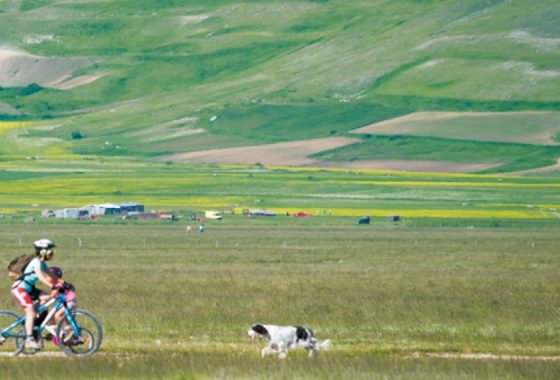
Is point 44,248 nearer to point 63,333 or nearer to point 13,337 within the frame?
point 63,333

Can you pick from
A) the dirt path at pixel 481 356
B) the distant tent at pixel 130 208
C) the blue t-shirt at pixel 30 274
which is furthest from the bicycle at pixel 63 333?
the distant tent at pixel 130 208

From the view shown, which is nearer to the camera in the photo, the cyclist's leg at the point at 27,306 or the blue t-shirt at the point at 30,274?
the blue t-shirt at the point at 30,274

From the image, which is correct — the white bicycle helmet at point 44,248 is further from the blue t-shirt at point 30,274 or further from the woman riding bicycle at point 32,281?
the blue t-shirt at point 30,274

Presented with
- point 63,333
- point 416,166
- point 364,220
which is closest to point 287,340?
point 63,333

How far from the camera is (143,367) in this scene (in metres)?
22.8

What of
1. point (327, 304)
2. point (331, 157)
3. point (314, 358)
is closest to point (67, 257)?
point (327, 304)

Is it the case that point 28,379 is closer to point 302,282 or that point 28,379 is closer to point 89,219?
point 302,282

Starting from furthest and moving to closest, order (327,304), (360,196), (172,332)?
(360,196) < (327,304) < (172,332)

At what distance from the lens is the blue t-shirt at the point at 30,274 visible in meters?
23.2

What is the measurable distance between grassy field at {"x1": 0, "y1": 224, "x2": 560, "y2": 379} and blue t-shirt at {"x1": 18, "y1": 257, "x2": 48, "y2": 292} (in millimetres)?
1208

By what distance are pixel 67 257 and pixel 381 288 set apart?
22.8 meters

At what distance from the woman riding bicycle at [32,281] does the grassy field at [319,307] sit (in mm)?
498

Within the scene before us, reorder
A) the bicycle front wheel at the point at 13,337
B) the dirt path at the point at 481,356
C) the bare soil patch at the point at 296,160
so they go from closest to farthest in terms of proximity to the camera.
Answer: the bicycle front wheel at the point at 13,337, the dirt path at the point at 481,356, the bare soil patch at the point at 296,160

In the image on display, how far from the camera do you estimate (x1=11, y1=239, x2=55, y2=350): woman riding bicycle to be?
23.2 metres
